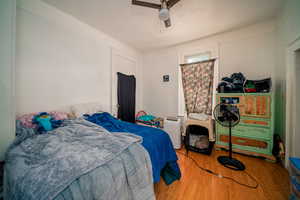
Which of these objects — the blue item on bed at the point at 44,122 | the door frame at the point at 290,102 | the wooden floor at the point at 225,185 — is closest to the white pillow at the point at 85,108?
the blue item on bed at the point at 44,122

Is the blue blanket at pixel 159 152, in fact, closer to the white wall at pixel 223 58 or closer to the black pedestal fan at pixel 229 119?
the black pedestal fan at pixel 229 119

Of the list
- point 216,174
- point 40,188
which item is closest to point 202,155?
point 216,174

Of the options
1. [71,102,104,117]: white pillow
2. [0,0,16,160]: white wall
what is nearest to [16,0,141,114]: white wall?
[71,102,104,117]: white pillow

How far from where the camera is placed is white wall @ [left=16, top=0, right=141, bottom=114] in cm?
144

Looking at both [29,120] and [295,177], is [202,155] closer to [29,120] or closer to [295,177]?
[295,177]

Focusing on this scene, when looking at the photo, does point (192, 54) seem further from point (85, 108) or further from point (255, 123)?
point (85, 108)

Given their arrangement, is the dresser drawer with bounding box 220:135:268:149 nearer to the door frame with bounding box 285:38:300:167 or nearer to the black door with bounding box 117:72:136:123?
the door frame with bounding box 285:38:300:167

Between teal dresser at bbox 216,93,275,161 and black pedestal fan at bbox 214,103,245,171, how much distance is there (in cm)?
25

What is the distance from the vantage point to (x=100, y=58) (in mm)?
2377

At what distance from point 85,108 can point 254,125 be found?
327 centimetres

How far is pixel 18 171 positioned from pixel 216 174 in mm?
2216

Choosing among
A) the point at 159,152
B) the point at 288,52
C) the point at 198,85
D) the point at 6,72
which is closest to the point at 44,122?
the point at 6,72

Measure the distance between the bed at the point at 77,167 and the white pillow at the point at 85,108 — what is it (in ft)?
2.25

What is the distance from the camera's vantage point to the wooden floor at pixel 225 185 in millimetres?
1248
